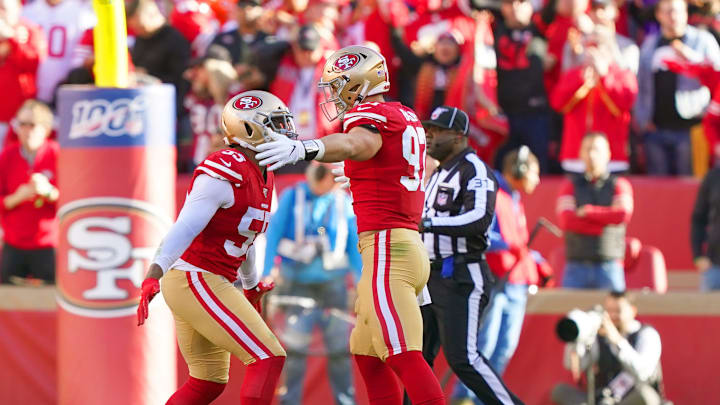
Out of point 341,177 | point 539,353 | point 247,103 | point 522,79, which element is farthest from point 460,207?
point 522,79

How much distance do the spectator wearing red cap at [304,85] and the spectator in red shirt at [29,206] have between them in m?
1.93

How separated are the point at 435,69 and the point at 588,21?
127cm

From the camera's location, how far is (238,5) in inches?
461

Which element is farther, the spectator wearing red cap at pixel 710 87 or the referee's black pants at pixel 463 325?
the spectator wearing red cap at pixel 710 87

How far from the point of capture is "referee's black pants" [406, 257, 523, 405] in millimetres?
7289

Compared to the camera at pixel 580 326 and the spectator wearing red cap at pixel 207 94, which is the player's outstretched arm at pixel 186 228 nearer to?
the camera at pixel 580 326

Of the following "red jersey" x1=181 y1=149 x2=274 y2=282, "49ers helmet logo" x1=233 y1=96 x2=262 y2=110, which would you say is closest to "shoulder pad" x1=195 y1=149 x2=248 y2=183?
"red jersey" x1=181 y1=149 x2=274 y2=282

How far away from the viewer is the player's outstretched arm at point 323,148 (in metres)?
5.73

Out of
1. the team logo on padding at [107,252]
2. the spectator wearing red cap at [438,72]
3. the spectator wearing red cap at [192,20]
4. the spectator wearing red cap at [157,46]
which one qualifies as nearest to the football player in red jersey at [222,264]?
the team logo on padding at [107,252]

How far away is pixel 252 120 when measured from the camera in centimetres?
647

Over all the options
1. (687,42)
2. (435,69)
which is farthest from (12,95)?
(687,42)

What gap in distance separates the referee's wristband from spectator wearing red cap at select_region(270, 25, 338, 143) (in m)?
5.13

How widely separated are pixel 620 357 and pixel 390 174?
10.4 ft

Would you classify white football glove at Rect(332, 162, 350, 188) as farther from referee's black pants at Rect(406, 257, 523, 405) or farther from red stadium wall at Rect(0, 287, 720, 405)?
red stadium wall at Rect(0, 287, 720, 405)
